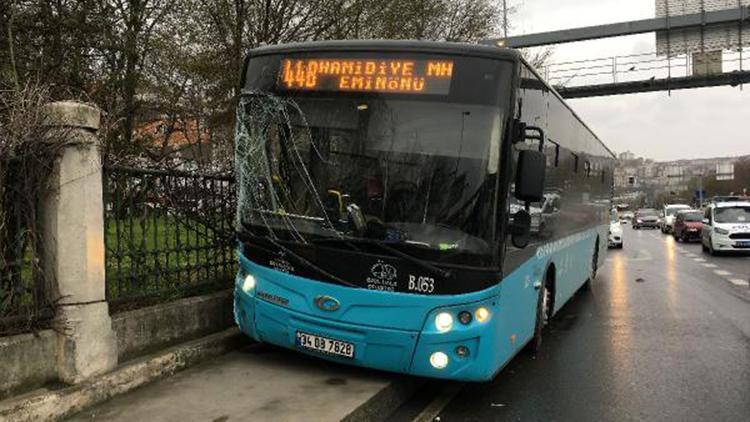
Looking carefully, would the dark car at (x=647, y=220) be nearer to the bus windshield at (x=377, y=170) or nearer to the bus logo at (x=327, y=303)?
the bus windshield at (x=377, y=170)

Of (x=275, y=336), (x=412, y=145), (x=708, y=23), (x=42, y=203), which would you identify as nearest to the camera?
(x=42, y=203)

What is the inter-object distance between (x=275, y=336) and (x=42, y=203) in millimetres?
2169

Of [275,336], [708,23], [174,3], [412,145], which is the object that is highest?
[708,23]

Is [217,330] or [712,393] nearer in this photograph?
[712,393]

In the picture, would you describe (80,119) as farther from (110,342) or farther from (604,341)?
(604,341)

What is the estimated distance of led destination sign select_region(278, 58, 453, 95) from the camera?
578 centimetres

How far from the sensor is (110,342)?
18.4ft

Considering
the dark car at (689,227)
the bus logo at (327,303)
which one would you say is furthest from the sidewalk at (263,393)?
the dark car at (689,227)

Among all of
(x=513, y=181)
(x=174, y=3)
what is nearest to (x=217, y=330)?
(x=513, y=181)

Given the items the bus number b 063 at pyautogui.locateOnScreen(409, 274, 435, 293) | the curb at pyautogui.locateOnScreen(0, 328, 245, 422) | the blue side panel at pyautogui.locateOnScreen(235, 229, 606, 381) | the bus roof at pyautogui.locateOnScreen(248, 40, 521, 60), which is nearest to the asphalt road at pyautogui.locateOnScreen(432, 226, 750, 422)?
the blue side panel at pyautogui.locateOnScreen(235, 229, 606, 381)

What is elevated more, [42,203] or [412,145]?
[412,145]

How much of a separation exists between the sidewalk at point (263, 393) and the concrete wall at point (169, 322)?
34 cm

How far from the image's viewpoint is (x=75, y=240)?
5391 mm

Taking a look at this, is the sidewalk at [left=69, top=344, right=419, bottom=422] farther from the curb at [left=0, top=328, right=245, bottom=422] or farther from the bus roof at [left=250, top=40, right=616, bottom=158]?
the bus roof at [left=250, top=40, right=616, bottom=158]
